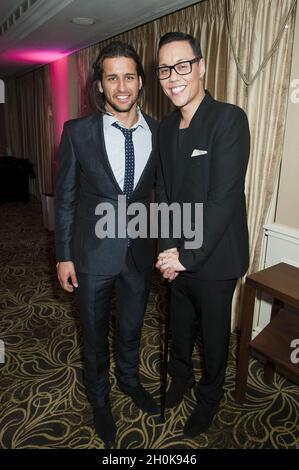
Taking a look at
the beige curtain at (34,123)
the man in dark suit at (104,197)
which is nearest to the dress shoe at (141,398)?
the man in dark suit at (104,197)

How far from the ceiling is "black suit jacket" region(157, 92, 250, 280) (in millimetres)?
2067

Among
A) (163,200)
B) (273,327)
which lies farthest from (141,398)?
(163,200)

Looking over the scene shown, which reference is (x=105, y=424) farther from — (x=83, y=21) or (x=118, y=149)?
(x=83, y=21)

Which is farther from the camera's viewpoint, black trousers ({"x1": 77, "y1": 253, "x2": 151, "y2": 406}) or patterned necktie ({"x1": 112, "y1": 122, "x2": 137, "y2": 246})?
black trousers ({"x1": 77, "y1": 253, "x2": 151, "y2": 406})

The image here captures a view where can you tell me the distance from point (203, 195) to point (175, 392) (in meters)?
1.32

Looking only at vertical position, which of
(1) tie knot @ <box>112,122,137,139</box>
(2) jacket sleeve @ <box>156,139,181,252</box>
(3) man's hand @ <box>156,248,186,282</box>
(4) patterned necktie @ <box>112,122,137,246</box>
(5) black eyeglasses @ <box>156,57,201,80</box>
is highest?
(5) black eyeglasses @ <box>156,57,201,80</box>

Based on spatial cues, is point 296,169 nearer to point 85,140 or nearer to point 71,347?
point 85,140

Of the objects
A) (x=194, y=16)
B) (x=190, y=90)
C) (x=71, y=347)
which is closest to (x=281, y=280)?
(x=190, y=90)

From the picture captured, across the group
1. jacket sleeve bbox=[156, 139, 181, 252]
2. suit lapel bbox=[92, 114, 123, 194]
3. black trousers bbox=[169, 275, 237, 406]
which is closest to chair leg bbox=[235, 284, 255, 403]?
black trousers bbox=[169, 275, 237, 406]

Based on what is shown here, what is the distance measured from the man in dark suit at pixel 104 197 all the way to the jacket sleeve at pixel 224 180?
0.40 m

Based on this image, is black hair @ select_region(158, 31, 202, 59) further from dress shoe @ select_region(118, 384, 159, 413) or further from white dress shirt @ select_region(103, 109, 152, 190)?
dress shoe @ select_region(118, 384, 159, 413)

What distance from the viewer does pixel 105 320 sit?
208 centimetres

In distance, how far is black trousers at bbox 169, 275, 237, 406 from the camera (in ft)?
6.37

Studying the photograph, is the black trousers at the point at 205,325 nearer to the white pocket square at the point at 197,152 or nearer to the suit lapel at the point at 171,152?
the suit lapel at the point at 171,152
